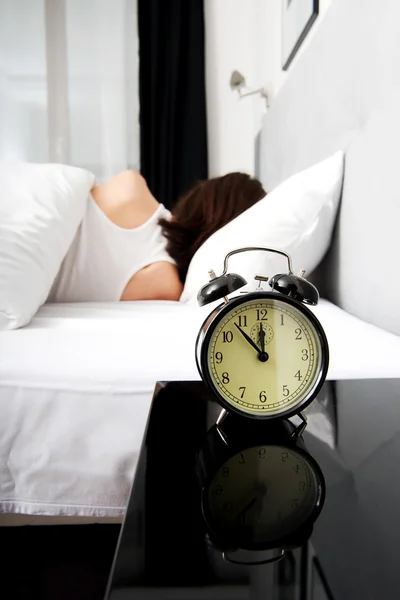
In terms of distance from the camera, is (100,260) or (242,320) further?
(100,260)

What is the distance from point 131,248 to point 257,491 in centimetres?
112

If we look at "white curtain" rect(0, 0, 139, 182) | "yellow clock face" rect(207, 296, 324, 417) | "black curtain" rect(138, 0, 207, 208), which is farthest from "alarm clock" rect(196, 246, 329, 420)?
"white curtain" rect(0, 0, 139, 182)

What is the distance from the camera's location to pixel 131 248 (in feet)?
4.66

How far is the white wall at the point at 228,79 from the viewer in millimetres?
2980

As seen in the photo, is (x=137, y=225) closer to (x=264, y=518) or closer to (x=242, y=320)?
(x=242, y=320)

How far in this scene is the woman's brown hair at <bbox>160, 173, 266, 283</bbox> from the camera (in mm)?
1438

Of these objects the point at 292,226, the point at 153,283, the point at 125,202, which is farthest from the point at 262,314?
the point at 125,202

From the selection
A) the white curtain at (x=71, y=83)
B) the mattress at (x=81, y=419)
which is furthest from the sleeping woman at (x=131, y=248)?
the white curtain at (x=71, y=83)

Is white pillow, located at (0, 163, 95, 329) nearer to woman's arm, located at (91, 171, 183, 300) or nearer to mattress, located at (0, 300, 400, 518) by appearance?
woman's arm, located at (91, 171, 183, 300)

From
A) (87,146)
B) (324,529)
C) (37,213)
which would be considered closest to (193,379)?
(324,529)

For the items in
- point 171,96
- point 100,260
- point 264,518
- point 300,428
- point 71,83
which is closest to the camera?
point 264,518

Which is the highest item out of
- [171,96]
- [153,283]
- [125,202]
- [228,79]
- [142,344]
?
[228,79]

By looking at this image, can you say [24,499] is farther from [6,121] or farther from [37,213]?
[6,121]

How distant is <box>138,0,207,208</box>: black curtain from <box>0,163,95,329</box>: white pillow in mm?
1741
